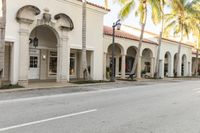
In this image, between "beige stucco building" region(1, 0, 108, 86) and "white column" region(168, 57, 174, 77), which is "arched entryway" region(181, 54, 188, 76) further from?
"beige stucco building" region(1, 0, 108, 86)

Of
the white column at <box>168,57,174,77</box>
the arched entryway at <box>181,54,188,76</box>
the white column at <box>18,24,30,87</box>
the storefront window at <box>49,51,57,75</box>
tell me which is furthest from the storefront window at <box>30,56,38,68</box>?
the arched entryway at <box>181,54,188,76</box>

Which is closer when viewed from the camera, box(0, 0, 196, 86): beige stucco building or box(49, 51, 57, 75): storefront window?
box(0, 0, 196, 86): beige stucco building

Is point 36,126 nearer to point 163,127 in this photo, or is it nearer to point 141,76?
point 163,127

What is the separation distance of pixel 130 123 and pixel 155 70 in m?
28.5

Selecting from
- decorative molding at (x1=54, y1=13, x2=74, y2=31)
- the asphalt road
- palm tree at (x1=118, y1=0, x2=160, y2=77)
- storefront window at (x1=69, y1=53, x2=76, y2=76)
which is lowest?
the asphalt road

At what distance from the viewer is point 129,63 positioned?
37688 mm

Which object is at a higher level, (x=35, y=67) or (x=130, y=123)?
(x=35, y=67)

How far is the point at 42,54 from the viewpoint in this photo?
81.8 ft

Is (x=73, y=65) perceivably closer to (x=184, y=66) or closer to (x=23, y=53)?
(x=23, y=53)

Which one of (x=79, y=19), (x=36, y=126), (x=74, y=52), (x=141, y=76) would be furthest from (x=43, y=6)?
(x=141, y=76)

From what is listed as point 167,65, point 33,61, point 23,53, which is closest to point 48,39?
point 33,61

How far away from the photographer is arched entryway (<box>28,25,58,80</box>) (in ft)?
79.1

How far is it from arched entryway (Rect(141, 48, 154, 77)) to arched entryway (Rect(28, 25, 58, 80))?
14247 mm

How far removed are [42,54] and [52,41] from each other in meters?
1.57
